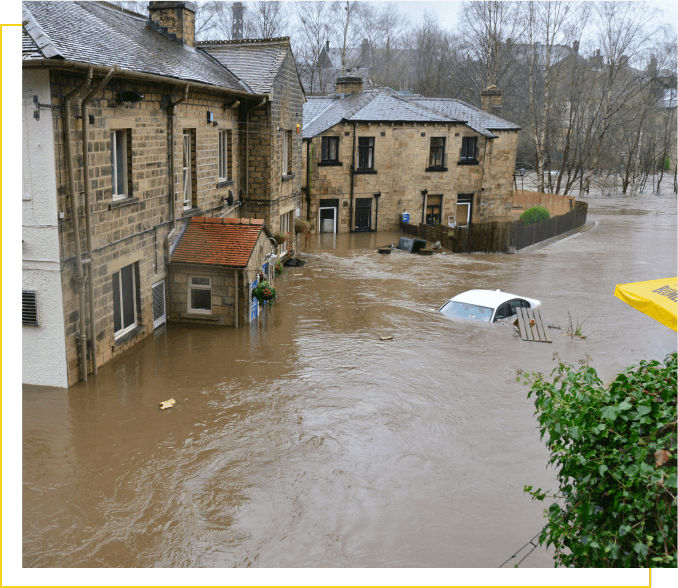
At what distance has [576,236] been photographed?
35.8m

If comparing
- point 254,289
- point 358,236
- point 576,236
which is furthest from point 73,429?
point 576,236

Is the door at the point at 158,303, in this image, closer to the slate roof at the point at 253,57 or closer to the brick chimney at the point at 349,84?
the slate roof at the point at 253,57

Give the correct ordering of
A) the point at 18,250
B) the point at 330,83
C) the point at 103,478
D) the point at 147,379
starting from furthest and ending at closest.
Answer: the point at 330,83 < the point at 147,379 < the point at 18,250 < the point at 103,478

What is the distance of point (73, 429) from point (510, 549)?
7300 mm

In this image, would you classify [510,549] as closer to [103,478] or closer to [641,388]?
[641,388]

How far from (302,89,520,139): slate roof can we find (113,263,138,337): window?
18290mm

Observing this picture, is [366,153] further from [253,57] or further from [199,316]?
[199,316]

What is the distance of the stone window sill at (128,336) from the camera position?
14208 millimetres

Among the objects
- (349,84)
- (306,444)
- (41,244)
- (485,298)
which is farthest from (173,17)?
(349,84)

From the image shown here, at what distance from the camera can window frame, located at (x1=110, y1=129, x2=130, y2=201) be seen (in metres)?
13.9

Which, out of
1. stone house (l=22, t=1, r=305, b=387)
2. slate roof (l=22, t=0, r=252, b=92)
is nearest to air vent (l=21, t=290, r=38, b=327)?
stone house (l=22, t=1, r=305, b=387)

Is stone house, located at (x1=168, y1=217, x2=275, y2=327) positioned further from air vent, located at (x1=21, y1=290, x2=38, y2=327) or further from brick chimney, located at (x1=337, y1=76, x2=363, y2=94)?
brick chimney, located at (x1=337, y1=76, x2=363, y2=94)

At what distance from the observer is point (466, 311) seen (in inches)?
A: 711

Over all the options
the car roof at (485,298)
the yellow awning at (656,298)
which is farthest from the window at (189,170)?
the yellow awning at (656,298)
